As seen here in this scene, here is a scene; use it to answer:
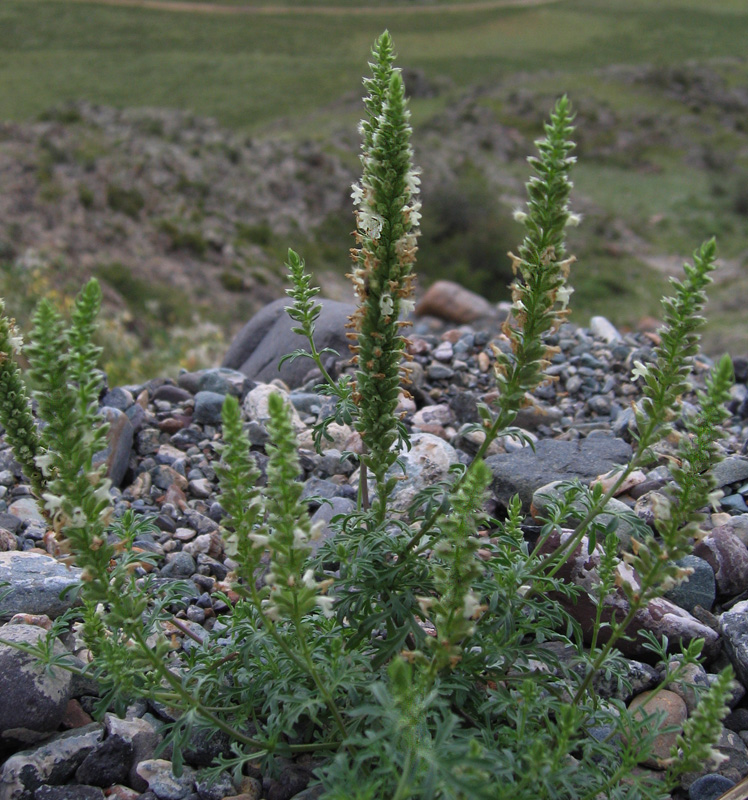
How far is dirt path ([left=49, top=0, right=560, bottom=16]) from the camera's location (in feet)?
141

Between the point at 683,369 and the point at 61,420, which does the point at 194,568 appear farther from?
the point at 683,369

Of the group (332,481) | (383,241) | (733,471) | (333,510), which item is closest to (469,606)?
(383,241)

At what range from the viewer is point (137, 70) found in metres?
38.1

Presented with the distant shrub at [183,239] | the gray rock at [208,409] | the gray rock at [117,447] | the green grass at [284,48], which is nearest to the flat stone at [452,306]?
the distant shrub at [183,239]

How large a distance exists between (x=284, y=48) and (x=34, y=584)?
50653 mm

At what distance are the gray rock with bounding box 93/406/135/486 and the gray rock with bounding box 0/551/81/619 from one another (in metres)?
1.33

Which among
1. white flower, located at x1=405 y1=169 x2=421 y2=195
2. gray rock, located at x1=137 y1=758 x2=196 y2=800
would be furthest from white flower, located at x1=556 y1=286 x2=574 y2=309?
gray rock, located at x1=137 y1=758 x2=196 y2=800

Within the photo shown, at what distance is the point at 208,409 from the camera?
580 centimetres

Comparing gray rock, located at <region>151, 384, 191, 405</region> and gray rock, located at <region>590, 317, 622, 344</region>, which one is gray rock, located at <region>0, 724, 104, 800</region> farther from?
gray rock, located at <region>590, 317, 622, 344</region>

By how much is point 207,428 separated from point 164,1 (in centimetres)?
4764

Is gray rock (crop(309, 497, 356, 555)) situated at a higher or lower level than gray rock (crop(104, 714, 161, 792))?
higher

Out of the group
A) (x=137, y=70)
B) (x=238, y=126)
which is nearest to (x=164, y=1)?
(x=137, y=70)

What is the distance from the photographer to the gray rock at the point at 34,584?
3406mm

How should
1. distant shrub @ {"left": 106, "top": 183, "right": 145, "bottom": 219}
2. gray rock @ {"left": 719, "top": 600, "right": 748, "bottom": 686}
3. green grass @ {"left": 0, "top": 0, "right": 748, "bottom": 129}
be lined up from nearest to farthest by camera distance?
1. gray rock @ {"left": 719, "top": 600, "right": 748, "bottom": 686}
2. distant shrub @ {"left": 106, "top": 183, "right": 145, "bottom": 219}
3. green grass @ {"left": 0, "top": 0, "right": 748, "bottom": 129}
